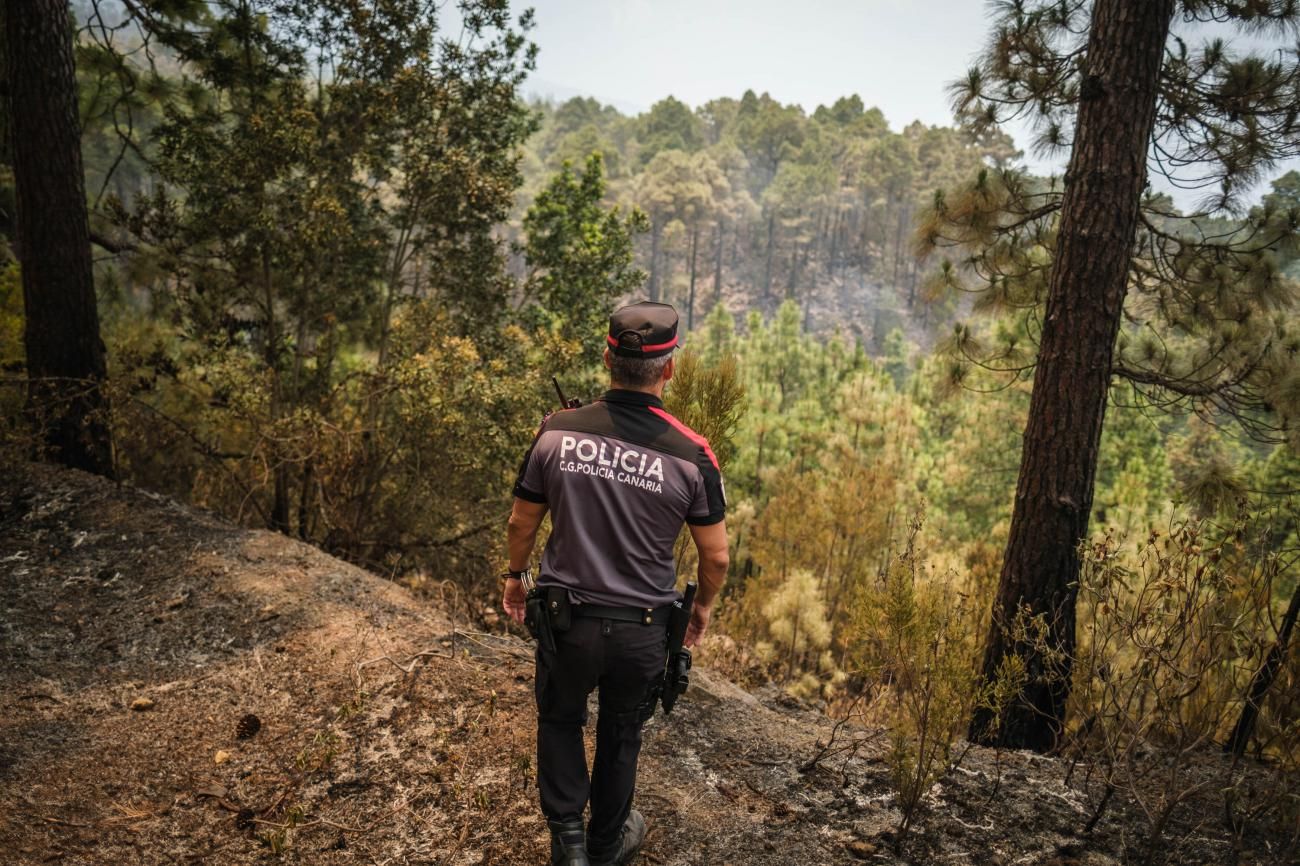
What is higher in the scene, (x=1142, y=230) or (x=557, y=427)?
(x=1142, y=230)

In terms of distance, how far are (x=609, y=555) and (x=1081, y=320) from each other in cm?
316

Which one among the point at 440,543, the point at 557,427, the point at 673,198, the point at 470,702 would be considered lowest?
the point at 440,543

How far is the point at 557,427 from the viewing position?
229 cm

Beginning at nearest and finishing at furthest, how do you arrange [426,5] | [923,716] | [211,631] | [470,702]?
[923,716], [470,702], [211,631], [426,5]

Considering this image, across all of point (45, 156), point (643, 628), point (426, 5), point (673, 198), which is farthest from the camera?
point (673, 198)

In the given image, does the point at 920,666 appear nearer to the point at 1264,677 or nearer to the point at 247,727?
the point at 1264,677

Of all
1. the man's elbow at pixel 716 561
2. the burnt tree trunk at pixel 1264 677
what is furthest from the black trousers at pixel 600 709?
the burnt tree trunk at pixel 1264 677

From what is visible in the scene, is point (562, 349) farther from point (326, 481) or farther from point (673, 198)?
point (673, 198)

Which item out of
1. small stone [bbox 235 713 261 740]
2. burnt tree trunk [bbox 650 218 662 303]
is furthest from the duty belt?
burnt tree trunk [bbox 650 218 662 303]

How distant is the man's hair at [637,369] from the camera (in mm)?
2299

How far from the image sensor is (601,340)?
45.5ft

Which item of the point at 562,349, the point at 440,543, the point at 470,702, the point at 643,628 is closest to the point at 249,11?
the point at 562,349

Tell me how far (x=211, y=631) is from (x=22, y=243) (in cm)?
333

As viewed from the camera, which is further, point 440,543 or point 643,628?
point 440,543
